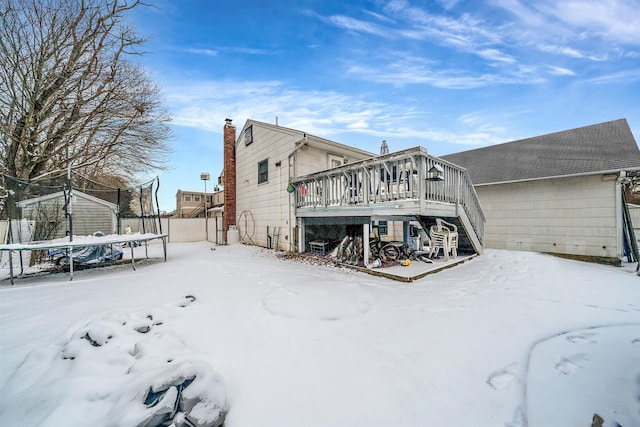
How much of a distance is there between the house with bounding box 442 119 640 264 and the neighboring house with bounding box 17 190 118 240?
1291 cm

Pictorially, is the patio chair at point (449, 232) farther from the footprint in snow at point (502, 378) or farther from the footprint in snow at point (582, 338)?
the footprint in snow at point (502, 378)

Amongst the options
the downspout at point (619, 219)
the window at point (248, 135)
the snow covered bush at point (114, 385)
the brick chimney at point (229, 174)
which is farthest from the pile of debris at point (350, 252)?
the downspout at point (619, 219)

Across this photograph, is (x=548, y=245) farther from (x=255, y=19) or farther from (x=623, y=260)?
(x=255, y=19)

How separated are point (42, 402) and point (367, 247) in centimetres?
510

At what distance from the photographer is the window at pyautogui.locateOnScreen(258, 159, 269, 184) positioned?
31.1 ft

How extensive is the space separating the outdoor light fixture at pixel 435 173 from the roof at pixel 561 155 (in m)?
5.96

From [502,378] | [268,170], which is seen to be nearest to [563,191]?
[502,378]

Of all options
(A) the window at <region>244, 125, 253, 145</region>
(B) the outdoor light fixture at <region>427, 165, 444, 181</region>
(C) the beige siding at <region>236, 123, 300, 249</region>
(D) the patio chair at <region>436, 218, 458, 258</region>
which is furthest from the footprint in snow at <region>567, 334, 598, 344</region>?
(A) the window at <region>244, 125, 253, 145</region>

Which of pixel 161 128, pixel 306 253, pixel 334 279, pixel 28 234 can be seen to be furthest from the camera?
pixel 161 128

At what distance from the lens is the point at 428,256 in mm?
6609

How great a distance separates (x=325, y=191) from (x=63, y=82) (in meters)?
8.79

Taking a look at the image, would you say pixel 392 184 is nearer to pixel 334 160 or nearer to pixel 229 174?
pixel 334 160

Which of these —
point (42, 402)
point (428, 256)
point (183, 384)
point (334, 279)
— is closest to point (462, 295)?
point (334, 279)

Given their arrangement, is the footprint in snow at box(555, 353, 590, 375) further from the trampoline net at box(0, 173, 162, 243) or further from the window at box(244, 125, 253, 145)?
the window at box(244, 125, 253, 145)
